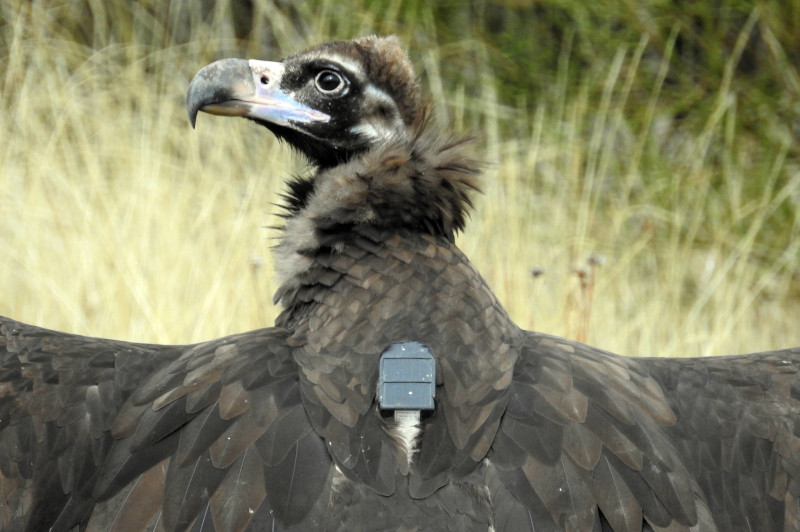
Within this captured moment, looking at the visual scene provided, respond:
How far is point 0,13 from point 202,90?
671 cm

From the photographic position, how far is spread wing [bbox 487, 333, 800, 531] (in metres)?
3.08

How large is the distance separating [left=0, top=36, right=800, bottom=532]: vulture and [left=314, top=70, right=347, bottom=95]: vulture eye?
17 cm

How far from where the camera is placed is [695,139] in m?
9.45

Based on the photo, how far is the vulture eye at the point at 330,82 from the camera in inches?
157

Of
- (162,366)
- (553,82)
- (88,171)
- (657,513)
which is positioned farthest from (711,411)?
(553,82)

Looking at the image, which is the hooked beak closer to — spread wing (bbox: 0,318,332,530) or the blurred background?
spread wing (bbox: 0,318,332,530)

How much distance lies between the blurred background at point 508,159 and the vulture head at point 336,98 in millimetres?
3256

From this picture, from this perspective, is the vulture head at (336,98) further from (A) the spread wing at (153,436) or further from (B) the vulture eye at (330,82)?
(A) the spread wing at (153,436)

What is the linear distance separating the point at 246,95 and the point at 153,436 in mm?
1193

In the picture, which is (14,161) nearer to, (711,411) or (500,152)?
(500,152)

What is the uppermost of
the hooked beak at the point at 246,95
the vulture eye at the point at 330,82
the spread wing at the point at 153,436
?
the vulture eye at the point at 330,82

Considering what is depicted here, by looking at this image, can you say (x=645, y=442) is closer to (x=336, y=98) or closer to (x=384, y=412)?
(x=384, y=412)

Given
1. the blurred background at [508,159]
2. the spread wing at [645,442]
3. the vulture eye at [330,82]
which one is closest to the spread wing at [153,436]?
the spread wing at [645,442]

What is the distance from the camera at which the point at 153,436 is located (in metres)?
3.23
